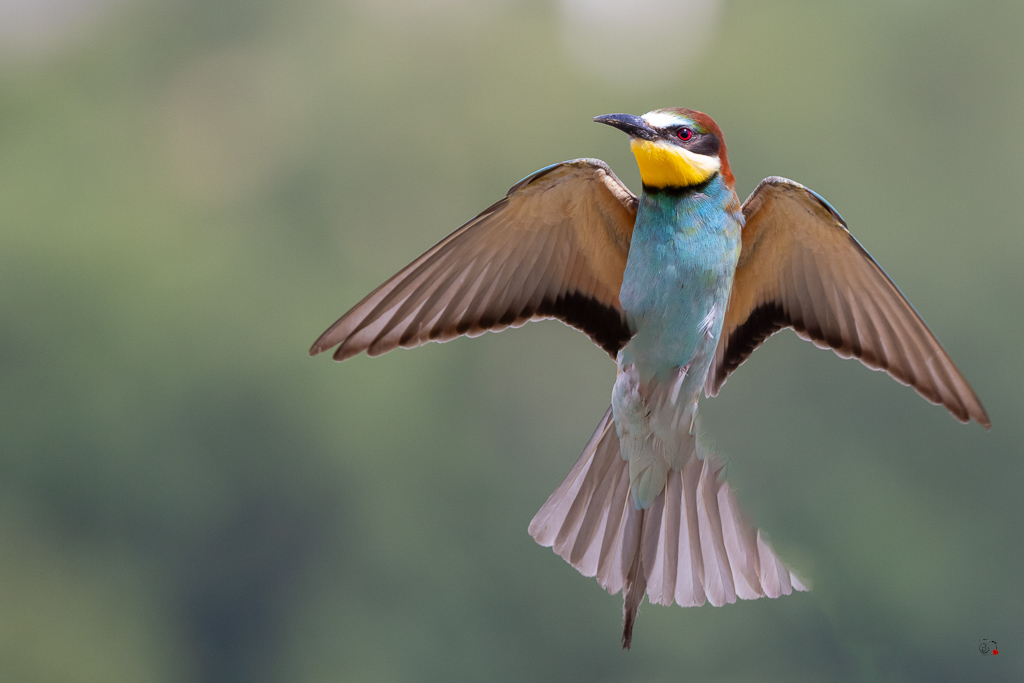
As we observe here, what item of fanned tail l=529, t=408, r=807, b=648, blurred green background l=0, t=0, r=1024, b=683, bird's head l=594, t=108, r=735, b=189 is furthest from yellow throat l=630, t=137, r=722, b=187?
blurred green background l=0, t=0, r=1024, b=683

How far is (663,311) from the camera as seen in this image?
1.11 m

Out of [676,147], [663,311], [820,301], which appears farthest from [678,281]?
[820,301]

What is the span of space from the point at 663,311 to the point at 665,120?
216 mm

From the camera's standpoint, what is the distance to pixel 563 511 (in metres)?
1.21

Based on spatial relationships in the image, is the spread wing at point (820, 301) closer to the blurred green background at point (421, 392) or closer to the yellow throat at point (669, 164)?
the yellow throat at point (669, 164)

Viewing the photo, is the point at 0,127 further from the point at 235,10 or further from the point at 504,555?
the point at 504,555

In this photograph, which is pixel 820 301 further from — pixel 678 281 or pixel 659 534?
pixel 659 534

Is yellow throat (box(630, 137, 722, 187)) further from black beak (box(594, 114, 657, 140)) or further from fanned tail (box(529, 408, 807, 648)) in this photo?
fanned tail (box(529, 408, 807, 648))

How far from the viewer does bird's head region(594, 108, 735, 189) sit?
102cm

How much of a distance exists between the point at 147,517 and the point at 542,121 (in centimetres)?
1002

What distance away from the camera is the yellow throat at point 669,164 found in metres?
1.03

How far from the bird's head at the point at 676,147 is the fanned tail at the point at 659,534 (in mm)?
307

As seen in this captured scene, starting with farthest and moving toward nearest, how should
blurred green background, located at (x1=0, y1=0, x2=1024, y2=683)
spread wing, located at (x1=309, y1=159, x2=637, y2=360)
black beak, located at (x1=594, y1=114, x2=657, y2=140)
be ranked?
blurred green background, located at (x1=0, y1=0, x2=1024, y2=683) → spread wing, located at (x1=309, y1=159, x2=637, y2=360) → black beak, located at (x1=594, y1=114, x2=657, y2=140)

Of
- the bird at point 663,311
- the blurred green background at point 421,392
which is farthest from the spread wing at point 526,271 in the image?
the blurred green background at point 421,392
